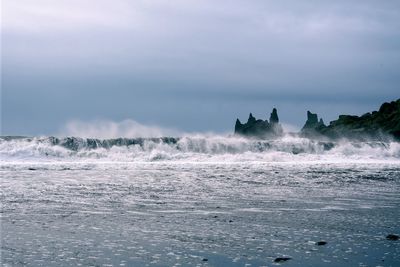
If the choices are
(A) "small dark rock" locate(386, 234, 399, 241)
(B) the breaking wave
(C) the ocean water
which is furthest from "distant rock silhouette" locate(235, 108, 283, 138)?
(A) "small dark rock" locate(386, 234, 399, 241)

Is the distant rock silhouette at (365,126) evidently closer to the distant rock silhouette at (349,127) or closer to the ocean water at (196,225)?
the distant rock silhouette at (349,127)

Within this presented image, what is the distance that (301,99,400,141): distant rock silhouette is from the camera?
396ft

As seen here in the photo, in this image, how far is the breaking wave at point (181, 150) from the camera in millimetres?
67062

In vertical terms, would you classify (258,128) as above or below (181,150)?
above

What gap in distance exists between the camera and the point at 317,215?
50.3 ft

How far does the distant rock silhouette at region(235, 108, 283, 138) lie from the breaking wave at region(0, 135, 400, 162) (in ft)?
172

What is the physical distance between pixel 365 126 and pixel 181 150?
76476 mm

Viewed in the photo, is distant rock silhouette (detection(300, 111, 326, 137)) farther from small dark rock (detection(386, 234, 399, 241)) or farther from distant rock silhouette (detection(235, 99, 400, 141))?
small dark rock (detection(386, 234, 399, 241))

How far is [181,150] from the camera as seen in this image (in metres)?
78.8

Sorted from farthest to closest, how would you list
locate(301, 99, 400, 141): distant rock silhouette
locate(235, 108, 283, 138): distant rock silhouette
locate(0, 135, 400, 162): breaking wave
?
locate(235, 108, 283, 138): distant rock silhouette
locate(301, 99, 400, 141): distant rock silhouette
locate(0, 135, 400, 162): breaking wave

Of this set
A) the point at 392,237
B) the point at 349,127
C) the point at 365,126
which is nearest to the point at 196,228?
the point at 392,237

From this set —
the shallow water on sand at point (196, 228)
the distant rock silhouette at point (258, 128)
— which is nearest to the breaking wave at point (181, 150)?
the shallow water on sand at point (196, 228)

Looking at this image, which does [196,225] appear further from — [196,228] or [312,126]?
[312,126]

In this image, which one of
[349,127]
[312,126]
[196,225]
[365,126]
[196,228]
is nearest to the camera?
[196,228]
